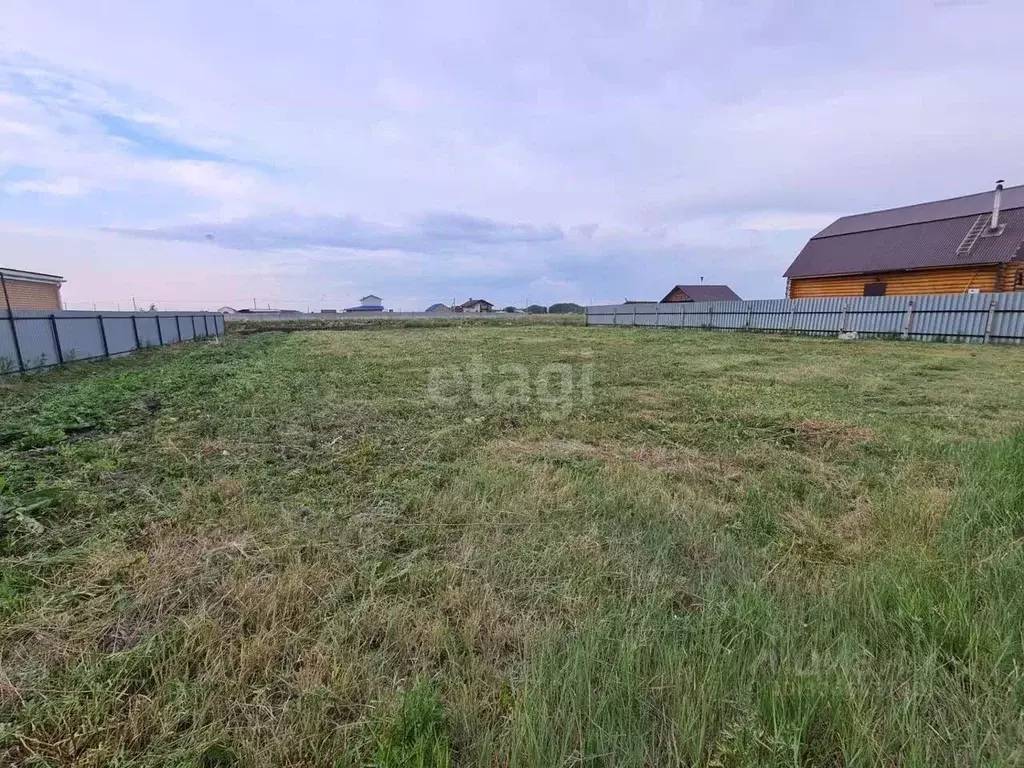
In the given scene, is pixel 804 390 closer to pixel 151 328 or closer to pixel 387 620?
pixel 387 620

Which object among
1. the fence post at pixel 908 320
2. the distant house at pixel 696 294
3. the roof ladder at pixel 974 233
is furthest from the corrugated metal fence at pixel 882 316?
the distant house at pixel 696 294

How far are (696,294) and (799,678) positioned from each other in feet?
137

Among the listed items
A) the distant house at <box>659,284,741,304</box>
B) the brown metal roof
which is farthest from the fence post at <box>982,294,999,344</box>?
the distant house at <box>659,284,741,304</box>

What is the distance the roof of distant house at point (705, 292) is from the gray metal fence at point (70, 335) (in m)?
35.6

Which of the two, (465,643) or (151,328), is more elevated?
(151,328)

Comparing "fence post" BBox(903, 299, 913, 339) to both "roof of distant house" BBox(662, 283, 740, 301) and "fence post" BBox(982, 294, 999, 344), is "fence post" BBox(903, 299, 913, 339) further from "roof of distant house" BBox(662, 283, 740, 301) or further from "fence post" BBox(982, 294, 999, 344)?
"roof of distant house" BBox(662, 283, 740, 301)

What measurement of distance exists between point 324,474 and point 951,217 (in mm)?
26200

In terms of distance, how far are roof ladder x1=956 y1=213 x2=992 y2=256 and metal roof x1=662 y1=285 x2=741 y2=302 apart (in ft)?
65.7

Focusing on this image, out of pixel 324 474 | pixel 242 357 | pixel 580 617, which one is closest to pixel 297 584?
pixel 580 617

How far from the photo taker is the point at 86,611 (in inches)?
70.8

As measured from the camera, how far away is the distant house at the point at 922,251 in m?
16.7

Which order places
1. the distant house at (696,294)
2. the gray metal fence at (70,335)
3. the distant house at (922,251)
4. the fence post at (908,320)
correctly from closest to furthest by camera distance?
1. the gray metal fence at (70,335)
2. the fence post at (908,320)
3. the distant house at (922,251)
4. the distant house at (696,294)

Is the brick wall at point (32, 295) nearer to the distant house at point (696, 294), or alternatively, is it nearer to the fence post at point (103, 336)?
the fence post at point (103, 336)

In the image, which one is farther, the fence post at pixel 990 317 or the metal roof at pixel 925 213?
the metal roof at pixel 925 213
